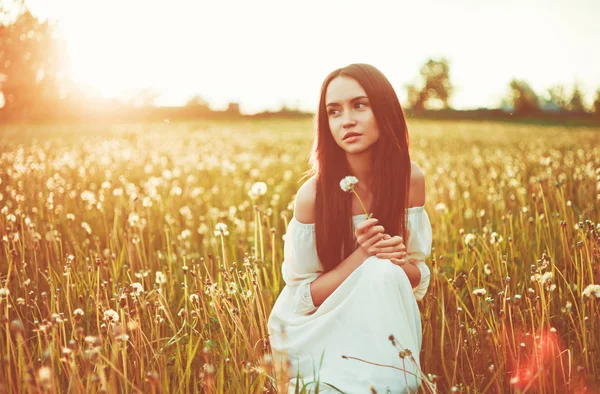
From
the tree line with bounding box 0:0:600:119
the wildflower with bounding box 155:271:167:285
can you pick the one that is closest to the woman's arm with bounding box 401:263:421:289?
the wildflower with bounding box 155:271:167:285

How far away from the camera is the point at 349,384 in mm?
2264

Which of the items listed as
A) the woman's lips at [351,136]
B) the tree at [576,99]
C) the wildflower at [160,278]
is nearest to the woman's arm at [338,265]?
the woman's lips at [351,136]

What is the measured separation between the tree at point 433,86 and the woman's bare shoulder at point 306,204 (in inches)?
3880

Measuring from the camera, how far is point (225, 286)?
11.4 ft

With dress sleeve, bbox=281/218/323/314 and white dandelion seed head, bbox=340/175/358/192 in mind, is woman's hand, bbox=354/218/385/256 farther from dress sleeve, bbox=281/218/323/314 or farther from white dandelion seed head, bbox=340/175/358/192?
dress sleeve, bbox=281/218/323/314

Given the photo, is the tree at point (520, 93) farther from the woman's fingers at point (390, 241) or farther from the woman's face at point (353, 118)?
the woman's fingers at point (390, 241)

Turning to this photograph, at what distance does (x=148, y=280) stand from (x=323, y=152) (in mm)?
1578

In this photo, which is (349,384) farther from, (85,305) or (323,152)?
(85,305)

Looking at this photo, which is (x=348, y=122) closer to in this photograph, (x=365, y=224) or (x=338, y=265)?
(x=365, y=224)

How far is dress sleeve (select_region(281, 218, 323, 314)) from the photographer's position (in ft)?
8.71

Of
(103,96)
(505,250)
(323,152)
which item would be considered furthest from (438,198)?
(103,96)

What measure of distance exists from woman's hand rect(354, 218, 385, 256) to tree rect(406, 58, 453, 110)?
98.9 meters

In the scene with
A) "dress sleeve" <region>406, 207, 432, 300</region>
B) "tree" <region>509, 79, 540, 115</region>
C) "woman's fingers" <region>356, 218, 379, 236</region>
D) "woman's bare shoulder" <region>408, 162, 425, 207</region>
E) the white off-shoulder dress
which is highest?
"tree" <region>509, 79, 540, 115</region>

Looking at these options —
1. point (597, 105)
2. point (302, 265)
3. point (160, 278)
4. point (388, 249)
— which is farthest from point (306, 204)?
point (597, 105)
